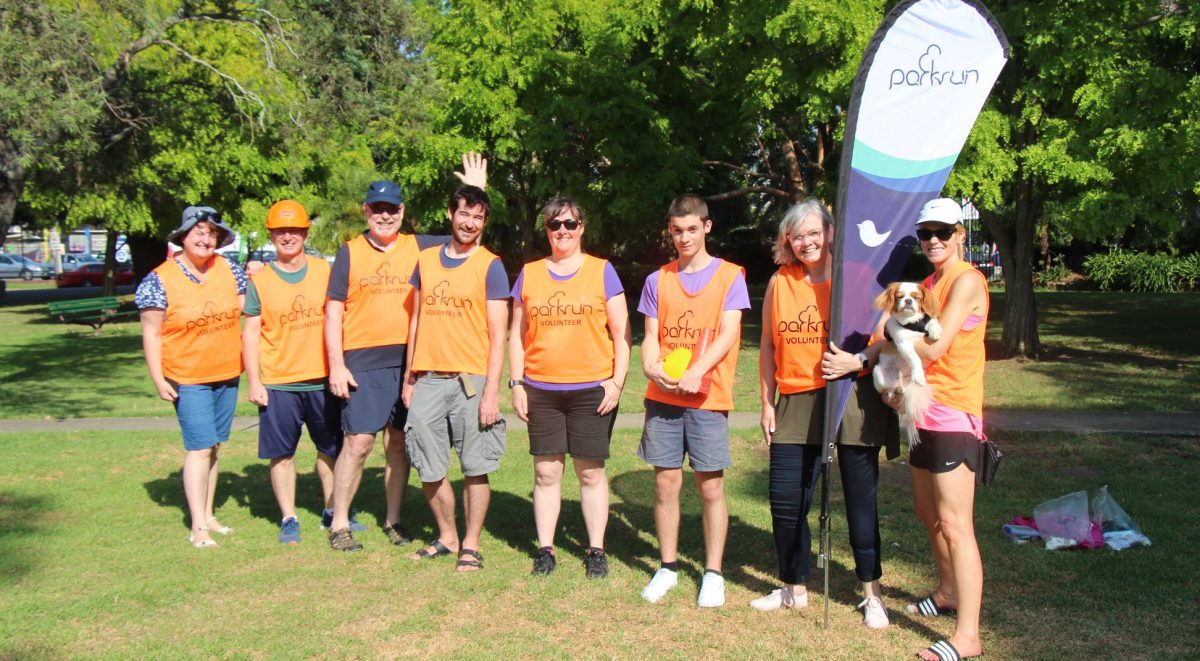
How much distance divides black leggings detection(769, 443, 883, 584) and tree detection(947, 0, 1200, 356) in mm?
8903

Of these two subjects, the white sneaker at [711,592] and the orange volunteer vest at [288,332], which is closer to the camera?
the white sneaker at [711,592]

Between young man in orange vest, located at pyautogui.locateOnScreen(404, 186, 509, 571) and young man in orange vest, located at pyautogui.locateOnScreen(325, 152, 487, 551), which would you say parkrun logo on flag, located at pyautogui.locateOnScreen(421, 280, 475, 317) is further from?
young man in orange vest, located at pyautogui.locateOnScreen(325, 152, 487, 551)

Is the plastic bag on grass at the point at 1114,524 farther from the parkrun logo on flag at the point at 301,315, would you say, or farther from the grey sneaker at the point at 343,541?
the parkrun logo on flag at the point at 301,315

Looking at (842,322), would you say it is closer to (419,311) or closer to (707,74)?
(419,311)

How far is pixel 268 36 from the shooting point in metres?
12.6

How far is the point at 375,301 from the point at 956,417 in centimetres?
323

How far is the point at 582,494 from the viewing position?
5.33m

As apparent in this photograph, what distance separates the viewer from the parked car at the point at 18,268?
53094mm

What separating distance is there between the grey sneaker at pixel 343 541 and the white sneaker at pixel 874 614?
2900mm

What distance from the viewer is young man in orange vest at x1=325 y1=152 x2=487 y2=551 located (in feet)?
18.6

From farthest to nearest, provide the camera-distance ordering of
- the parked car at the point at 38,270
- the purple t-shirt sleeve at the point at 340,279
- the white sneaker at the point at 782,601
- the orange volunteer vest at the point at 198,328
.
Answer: the parked car at the point at 38,270 < the orange volunteer vest at the point at 198,328 < the purple t-shirt sleeve at the point at 340,279 < the white sneaker at the point at 782,601

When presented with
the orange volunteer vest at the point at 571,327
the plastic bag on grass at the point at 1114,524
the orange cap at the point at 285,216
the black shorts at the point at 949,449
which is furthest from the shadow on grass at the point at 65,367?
the plastic bag on grass at the point at 1114,524

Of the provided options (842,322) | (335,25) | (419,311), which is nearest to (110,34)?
(335,25)

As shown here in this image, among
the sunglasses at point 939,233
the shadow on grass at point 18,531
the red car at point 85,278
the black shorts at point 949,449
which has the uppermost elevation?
the sunglasses at point 939,233
